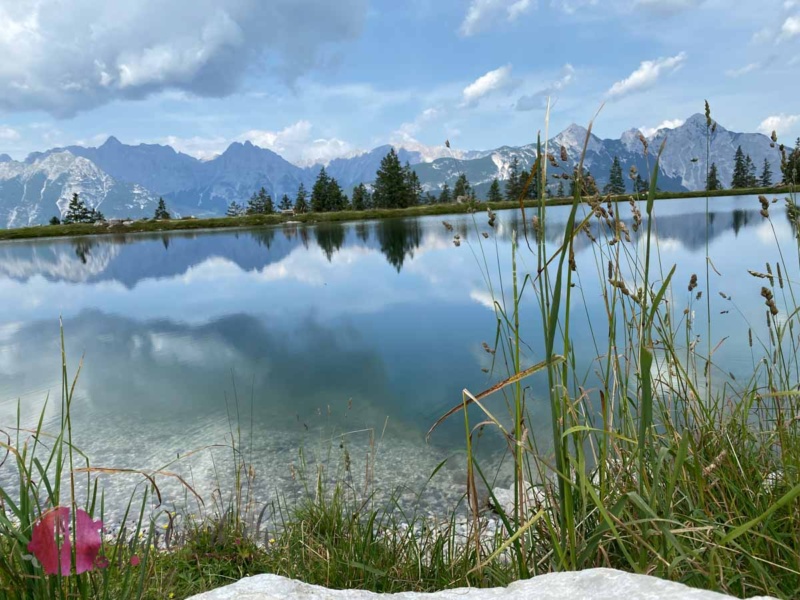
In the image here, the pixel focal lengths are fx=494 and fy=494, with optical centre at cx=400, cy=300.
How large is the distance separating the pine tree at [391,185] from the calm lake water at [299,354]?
166 ft

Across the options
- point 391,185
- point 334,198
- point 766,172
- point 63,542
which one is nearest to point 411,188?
point 391,185

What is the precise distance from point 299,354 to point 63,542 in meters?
8.89

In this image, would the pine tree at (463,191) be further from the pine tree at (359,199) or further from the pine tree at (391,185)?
the pine tree at (359,199)

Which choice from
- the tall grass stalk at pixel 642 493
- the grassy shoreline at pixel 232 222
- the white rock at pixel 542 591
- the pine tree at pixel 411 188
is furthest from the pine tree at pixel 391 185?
the white rock at pixel 542 591

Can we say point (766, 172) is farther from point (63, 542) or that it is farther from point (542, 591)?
point (63, 542)

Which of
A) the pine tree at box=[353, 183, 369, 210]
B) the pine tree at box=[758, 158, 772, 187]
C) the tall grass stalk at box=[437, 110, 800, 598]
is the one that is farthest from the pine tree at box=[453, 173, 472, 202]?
the pine tree at box=[353, 183, 369, 210]

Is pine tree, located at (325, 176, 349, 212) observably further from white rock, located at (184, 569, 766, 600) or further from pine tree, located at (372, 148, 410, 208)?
white rock, located at (184, 569, 766, 600)

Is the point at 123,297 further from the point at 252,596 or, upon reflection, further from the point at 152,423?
the point at 252,596

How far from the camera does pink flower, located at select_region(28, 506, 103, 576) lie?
1.19 metres

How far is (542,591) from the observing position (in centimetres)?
118

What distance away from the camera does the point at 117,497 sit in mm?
4539

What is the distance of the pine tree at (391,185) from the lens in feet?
236

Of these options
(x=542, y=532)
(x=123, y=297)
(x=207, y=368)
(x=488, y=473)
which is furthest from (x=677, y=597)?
(x=123, y=297)

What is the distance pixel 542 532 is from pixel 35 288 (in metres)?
27.1
